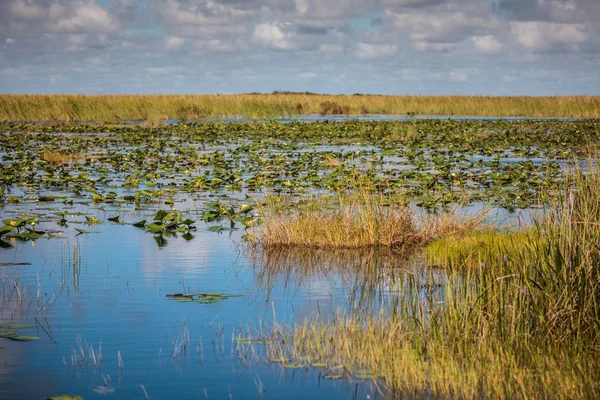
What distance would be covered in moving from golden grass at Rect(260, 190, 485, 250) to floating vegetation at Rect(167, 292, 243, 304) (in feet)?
9.31

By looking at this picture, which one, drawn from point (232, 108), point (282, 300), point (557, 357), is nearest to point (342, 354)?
point (557, 357)

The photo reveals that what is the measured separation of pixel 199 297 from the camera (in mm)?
9109

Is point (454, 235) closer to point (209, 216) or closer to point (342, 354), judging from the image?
point (209, 216)

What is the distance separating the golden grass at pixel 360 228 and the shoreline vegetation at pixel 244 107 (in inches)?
1391

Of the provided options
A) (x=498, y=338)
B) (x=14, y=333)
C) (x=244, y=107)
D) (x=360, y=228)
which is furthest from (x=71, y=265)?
(x=244, y=107)

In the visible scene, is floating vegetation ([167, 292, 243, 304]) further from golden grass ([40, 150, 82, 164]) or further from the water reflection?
golden grass ([40, 150, 82, 164])

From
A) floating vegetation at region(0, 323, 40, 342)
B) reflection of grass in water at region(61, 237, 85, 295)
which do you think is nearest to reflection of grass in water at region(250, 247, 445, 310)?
reflection of grass in water at region(61, 237, 85, 295)

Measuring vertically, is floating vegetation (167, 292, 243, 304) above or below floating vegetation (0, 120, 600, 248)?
below

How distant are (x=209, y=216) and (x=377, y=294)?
5557 mm

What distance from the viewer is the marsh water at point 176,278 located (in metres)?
6.55

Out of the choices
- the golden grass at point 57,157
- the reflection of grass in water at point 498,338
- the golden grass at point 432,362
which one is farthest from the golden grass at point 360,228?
the golden grass at point 57,157

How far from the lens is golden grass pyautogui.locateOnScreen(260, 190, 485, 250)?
1194 centimetres

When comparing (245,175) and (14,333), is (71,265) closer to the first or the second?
(14,333)

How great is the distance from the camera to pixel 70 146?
30.5 m
